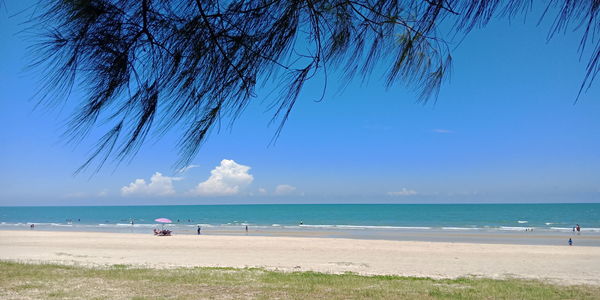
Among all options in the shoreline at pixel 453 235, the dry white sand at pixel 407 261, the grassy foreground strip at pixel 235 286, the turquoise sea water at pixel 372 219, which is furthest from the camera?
the turquoise sea water at pixel 372 219

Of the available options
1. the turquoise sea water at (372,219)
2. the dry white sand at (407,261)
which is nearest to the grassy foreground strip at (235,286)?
the dry white sand at (407,261)

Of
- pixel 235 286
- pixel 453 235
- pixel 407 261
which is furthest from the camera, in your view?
pixel 453 235

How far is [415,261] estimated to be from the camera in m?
18.9

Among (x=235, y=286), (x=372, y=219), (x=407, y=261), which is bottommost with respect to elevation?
(x=372, y=219)

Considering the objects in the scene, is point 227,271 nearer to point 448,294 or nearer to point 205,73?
point 448,294

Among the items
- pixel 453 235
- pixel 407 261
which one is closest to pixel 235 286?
pixel 407 261

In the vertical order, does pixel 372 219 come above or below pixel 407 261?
below

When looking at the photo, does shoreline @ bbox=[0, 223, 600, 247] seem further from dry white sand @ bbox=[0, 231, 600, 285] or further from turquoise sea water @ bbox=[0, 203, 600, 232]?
dry white sand @ bbox=[0, 231, 600, 285]

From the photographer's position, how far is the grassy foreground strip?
27.0ft

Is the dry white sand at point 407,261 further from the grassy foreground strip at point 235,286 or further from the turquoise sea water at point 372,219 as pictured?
the turquoise sea water at point 372,219

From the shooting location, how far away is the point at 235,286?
30.0ft

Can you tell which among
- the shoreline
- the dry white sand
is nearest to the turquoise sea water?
the shoreline

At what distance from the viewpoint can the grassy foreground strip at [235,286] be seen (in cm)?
823

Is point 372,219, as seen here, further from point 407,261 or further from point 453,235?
point 407,261
